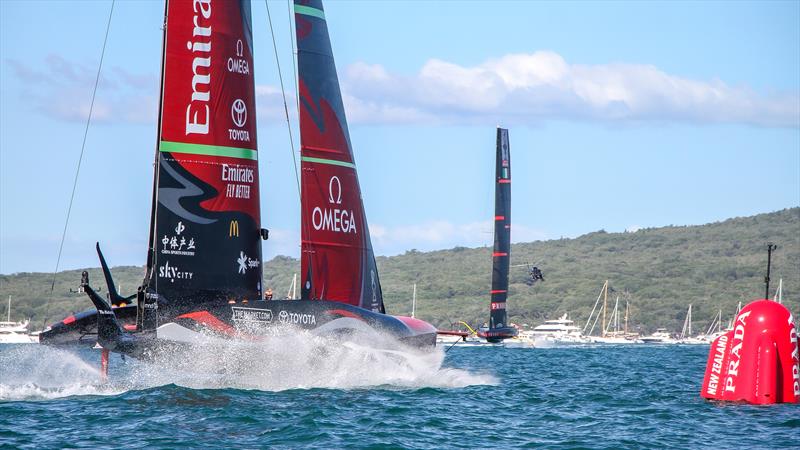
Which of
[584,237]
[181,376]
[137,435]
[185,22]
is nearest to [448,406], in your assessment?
[181,376]

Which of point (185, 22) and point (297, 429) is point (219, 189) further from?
point (297, 429)

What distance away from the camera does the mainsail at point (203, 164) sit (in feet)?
71.4

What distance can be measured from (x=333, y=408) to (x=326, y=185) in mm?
7407

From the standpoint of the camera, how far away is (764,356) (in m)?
20.1

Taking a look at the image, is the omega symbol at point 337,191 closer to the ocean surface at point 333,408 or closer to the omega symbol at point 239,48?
the ocean surface at point 333,408

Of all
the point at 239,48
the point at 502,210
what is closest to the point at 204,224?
the point at 239,48

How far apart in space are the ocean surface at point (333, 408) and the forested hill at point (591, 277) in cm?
7121

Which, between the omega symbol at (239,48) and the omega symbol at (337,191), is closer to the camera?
the omega symbol at (239,48)

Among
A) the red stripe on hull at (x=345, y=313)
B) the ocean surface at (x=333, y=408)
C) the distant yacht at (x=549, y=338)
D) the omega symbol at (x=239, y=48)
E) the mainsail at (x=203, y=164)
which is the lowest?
the ocean surface at (x=333, y=408)

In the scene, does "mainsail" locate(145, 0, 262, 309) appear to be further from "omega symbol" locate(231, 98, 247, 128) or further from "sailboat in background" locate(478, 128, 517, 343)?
"sailboat in background" locate(478, 128, 517, 343)

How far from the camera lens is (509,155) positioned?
61719 millimetres

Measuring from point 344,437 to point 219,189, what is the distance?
22.1 ft

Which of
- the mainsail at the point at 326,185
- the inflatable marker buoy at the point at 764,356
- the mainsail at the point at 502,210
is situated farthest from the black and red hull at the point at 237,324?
the mainsail at the point at 502,210

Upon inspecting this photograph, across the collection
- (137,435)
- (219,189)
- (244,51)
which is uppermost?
(244,51)
